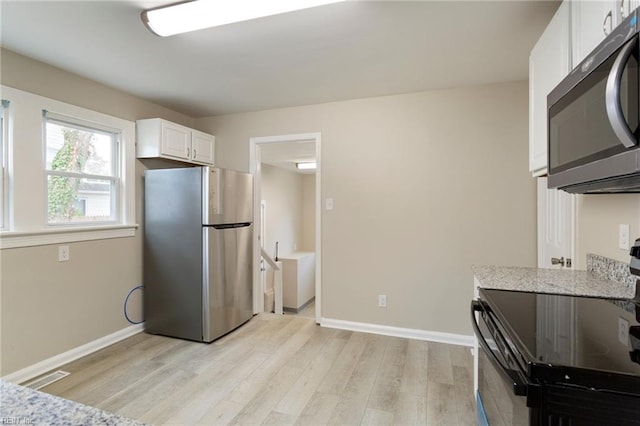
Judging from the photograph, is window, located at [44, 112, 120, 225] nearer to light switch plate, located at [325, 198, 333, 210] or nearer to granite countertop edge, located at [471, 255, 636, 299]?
light switch plate, located at [325, 198, 333, 210]

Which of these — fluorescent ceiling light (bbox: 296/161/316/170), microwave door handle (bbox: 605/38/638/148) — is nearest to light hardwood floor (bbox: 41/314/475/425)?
microwave door handle (bbox: 605/38/638/148)

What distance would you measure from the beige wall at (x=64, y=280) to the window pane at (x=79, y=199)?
25 centimetres

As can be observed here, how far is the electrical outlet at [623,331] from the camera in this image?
90 cm

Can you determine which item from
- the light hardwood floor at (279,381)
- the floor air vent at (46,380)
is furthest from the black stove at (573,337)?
the floor air vent at (46,380)

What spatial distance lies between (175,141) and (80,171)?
874 mm

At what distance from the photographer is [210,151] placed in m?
3.78

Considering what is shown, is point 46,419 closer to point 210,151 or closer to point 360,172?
point 360,172

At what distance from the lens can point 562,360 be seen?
2.56 feet

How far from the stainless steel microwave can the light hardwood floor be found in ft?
5.14

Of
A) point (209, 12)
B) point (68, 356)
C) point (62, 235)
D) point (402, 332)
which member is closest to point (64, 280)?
point (62, 235)

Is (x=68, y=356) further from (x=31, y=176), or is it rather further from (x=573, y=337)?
(x=573, y=337)

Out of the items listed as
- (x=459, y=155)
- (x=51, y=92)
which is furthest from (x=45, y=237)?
(x=459, y=155)

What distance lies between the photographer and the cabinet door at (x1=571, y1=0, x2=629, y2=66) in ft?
3.62

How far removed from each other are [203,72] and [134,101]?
3.56ft
